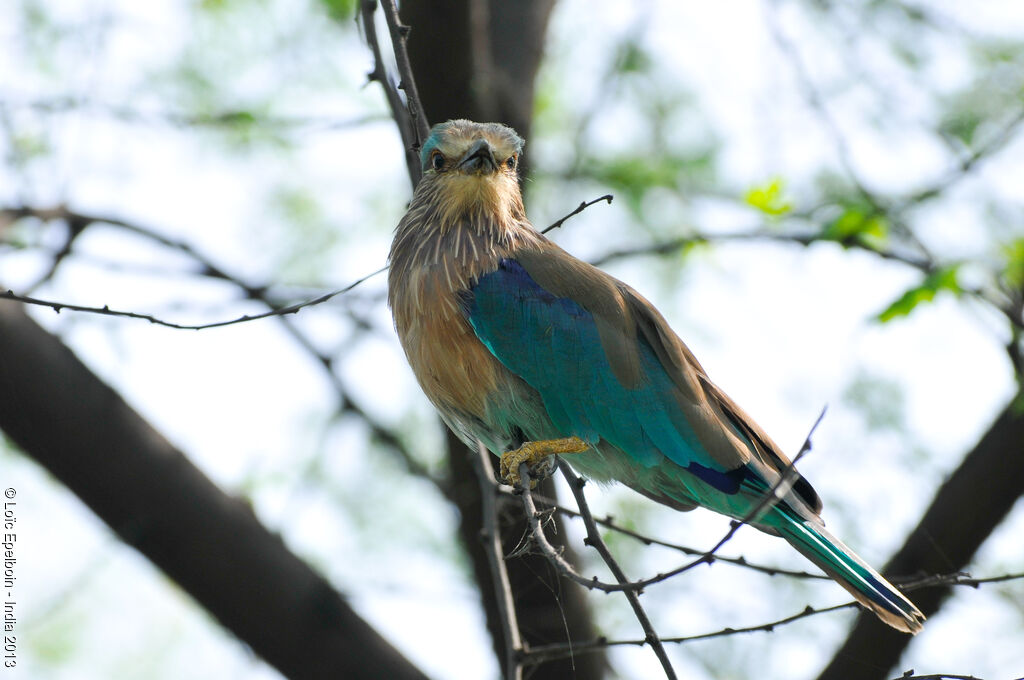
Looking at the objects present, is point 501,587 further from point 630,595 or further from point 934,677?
point 934,677

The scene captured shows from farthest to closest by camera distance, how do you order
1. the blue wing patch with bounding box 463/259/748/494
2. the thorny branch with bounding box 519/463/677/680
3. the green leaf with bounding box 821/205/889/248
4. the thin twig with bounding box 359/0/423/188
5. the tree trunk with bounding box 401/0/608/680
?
the green leaf with bounding box 821/205/889/248, the tree trunk with bounding box 401/0/608/680, the blue wing patch with bounding box 463/259/748/494, the thin twig with bounding box 359/0/423/188, the thorny branch with bounding box 519/463/677/680

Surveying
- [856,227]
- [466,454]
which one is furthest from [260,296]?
[856,227]

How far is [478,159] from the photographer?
4.32 meters

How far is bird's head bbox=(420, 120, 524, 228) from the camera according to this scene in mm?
4312

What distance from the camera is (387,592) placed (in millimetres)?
6508

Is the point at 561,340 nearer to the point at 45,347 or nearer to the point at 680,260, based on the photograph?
the point at 45,347

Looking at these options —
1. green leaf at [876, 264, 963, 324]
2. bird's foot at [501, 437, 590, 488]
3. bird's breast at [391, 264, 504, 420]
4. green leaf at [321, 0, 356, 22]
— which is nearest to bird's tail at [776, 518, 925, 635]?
bird's foot at [501, 437, 590, 488]

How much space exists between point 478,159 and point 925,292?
2.26 metres

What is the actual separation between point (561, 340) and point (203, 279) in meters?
3.14

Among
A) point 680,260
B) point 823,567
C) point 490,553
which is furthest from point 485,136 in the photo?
point 680,260

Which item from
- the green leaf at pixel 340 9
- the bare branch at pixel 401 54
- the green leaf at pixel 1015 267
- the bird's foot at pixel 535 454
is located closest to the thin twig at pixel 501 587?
the bird's foot at pixel 535 454

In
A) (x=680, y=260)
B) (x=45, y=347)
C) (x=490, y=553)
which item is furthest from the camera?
(x=680, y=260)

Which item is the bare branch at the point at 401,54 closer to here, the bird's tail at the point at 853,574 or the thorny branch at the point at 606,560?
the thorny branch at the point at 606,560

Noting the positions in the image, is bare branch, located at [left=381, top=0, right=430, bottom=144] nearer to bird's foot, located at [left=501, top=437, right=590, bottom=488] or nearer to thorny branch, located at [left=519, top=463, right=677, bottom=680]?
bird's foot, located at [left=501, top=437, right=590, bottom=488]
